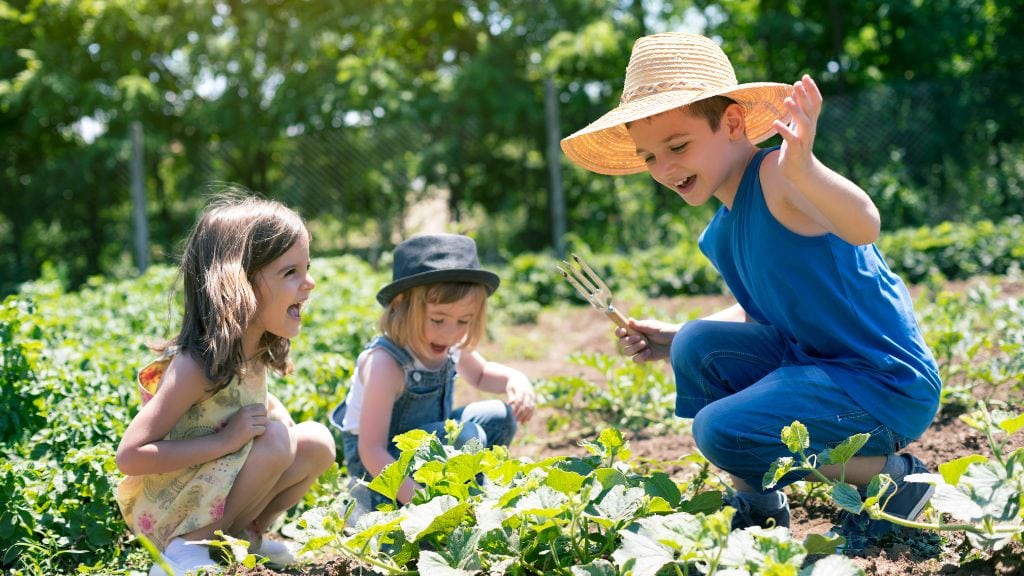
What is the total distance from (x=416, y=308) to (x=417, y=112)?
27.1ft

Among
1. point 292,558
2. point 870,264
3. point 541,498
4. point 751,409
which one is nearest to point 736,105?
point 870,264

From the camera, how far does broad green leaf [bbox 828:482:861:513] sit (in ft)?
6.10

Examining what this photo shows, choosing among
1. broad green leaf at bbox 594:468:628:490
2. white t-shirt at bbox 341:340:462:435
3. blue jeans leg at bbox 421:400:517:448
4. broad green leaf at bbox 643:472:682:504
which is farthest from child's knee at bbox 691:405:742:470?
white t-shirt at bbox 341:340:462:435

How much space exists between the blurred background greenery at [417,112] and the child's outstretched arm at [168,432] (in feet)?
25.0

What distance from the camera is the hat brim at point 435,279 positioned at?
2.85 meters

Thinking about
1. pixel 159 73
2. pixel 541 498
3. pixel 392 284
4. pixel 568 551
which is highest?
pixel 159 73

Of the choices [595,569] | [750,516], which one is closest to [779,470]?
[595,569]

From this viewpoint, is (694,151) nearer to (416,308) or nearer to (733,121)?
(733,121)

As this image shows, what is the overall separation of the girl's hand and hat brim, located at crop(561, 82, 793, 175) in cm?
74

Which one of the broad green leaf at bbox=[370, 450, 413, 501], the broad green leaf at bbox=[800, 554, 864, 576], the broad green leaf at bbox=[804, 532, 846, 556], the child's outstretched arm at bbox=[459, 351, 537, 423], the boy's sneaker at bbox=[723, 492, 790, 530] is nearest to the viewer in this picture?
the broad green leaf at bbox=[800, 554, 864, 576]

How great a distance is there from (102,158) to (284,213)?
1025 centimetres

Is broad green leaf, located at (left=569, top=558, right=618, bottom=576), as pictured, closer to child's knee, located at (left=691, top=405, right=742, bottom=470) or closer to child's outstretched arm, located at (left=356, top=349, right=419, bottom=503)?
child's knee, located at (left=691, top=405, right=742, bottom=470)

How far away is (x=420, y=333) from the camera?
2.92 metres

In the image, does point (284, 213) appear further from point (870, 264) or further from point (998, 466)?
point (998, 466)
